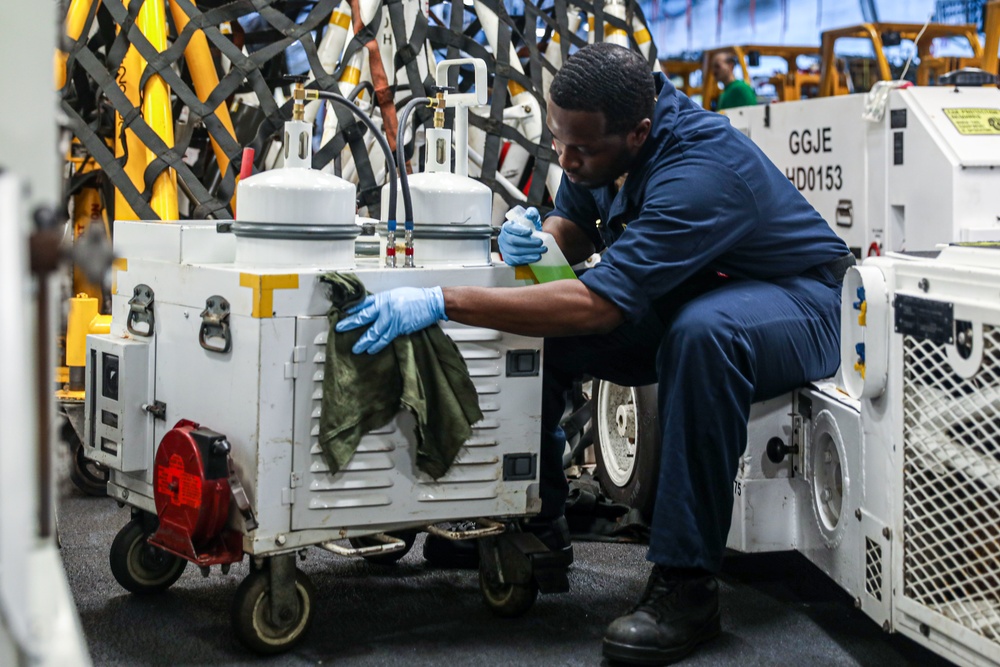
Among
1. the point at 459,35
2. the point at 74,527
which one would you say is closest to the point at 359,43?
the point at 459,35

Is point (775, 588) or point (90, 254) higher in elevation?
point (90, 254)

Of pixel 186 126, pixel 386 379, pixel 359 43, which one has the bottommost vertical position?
pixel 386 379

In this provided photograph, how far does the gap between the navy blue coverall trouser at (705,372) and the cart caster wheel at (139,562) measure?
0.85 meters

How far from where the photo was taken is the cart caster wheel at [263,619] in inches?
86.5

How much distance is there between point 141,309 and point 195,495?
479 mm

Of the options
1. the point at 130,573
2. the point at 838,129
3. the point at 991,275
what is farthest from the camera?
the point at 838,129

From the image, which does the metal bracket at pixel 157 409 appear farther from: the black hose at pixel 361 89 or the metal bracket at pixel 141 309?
the black hose at pixel 361 89

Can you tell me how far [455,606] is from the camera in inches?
101

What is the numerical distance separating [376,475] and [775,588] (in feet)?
3.48

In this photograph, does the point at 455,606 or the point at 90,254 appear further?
the point at 455,606

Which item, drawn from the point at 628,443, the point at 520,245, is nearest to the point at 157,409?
the point at 520,245

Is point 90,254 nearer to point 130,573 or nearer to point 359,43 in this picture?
point 130,573

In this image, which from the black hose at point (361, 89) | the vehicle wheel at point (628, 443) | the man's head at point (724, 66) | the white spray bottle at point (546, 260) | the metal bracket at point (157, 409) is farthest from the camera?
the man's head at point (724, 66)

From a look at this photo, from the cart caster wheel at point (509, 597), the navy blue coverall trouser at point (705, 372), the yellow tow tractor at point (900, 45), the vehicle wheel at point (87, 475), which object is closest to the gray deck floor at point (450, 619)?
the cart caster wheel at point (509, 597)
